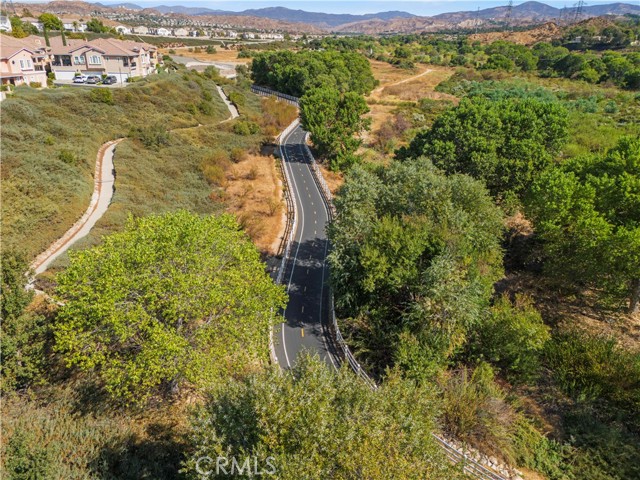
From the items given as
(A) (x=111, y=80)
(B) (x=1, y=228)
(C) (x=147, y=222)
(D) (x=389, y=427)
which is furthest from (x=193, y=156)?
(D) (x=389, y=427)

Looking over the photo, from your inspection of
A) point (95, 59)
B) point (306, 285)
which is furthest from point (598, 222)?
point (95, 59)

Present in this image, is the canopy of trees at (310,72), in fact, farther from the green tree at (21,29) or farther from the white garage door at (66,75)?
the green tree at (21,29)

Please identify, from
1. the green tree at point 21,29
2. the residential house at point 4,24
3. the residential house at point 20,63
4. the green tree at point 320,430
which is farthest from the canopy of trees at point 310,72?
the green tree at point 320,430

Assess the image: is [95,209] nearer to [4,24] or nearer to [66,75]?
[66,75]

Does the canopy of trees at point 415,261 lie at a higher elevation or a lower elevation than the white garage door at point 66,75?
lower

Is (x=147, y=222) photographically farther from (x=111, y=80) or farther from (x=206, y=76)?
(x=206, y=76)

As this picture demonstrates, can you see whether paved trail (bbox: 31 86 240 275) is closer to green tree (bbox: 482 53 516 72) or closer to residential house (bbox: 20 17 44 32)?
residential house (bbox: 20 17 44 32)
